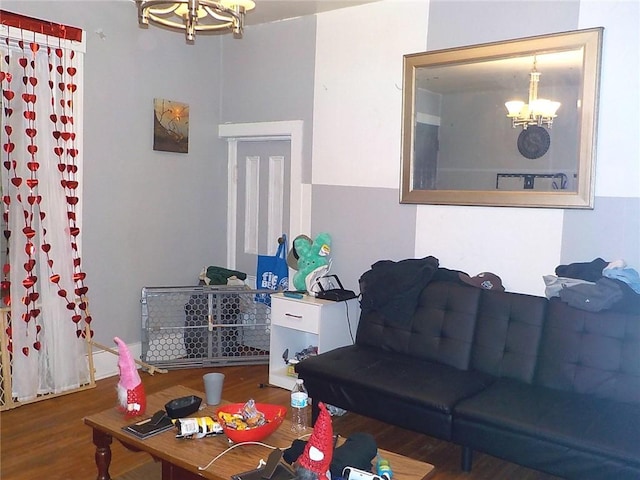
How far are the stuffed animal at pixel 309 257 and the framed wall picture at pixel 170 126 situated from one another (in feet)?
4.13

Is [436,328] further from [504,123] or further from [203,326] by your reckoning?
[203,326]

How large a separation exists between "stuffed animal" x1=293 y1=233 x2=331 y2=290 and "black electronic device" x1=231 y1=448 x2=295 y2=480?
2.10 meters

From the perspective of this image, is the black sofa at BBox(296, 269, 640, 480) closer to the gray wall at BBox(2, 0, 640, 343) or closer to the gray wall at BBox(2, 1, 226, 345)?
the gray wall at BBox(2, 0, 640, 343)

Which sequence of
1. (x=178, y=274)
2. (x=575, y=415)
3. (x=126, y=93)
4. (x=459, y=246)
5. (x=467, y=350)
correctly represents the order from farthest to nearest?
1. (x=178, y=274)
2. (x=126, y=93)
3. (x=459, y=246)
4. (x=467, y=350)
5. (x=575, y=415)

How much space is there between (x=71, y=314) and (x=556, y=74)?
3.25 m

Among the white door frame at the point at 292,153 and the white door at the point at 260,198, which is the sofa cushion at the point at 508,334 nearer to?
the white door frame at the point at 292,153

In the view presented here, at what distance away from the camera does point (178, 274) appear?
15.2ft

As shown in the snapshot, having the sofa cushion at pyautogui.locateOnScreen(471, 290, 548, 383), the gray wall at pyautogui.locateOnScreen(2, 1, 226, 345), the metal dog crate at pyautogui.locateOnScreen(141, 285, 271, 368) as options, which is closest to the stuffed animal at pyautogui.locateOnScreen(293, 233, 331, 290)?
the metal dog crate at pyautogui.locateOnScreen(141, 285, 271, 368)

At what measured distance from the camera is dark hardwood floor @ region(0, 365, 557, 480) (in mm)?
2768

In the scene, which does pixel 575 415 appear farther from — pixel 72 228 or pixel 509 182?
pixel 72 228

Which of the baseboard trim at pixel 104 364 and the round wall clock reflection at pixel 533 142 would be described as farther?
the baseboard trim at pixel 104 364

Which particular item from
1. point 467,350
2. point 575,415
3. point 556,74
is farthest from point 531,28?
point 575,415

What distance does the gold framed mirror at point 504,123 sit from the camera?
10.3ft

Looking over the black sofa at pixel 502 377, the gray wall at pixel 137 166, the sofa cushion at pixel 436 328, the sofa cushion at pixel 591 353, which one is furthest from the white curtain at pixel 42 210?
the sofa cushion at pixel 591 353
